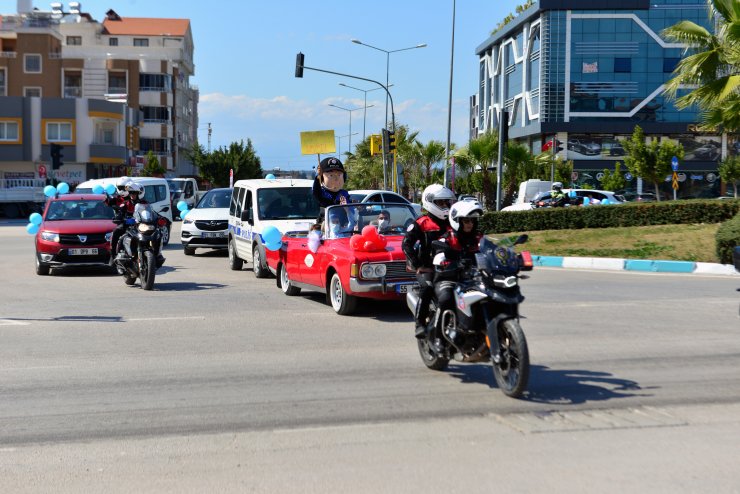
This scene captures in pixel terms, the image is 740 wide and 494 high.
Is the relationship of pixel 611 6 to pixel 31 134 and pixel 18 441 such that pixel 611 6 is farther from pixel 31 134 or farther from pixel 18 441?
pixel 18 441

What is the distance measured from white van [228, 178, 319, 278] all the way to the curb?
608cm

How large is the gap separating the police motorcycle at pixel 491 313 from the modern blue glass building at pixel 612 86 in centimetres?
6577

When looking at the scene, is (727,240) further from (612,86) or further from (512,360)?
(612,86)

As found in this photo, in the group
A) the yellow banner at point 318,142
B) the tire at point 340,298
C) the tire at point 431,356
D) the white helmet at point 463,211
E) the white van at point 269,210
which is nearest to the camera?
the white helmet at point 463,211

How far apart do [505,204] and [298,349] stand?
26.6 m

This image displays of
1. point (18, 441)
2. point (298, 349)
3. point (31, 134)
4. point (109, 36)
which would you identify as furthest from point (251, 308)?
point (109, 36)

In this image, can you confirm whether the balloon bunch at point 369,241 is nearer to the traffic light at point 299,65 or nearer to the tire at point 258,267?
the tire at point 258,267

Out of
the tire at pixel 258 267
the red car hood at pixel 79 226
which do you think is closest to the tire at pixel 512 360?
the tire at pixel 258 267

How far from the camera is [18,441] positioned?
6109mm

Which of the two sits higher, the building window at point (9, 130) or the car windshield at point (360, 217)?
the building window at point (9, 130)

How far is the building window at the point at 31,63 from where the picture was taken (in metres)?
80.1

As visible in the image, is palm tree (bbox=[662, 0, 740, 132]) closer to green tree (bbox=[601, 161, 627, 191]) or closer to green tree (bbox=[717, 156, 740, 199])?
green tree (bbox=[601, 161, 627, 191])

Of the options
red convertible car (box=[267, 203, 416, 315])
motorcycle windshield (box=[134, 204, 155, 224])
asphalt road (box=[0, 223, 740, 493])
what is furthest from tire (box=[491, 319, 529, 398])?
motorcycle windshield (box=[134, 204, 155, 224])

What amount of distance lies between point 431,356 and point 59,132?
2553 inches
